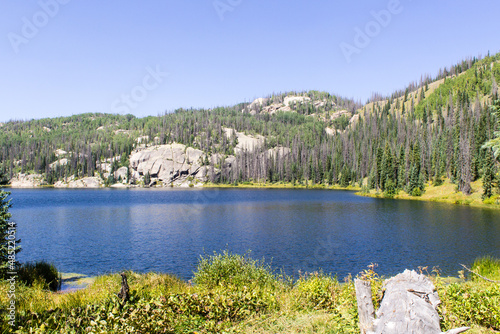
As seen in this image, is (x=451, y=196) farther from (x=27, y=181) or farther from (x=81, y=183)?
(x=27, y=181)

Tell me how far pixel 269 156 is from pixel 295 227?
149 meters

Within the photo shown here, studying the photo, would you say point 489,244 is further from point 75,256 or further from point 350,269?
point 75,256

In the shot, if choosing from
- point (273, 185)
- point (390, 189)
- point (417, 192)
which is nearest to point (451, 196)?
point (417, 192)

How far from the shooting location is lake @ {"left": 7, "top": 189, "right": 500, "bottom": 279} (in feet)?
88.9

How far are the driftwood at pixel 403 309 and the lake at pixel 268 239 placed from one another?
18.7 meters

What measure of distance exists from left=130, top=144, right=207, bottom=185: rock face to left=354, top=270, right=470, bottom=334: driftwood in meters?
175

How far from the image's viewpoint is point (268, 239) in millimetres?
36469

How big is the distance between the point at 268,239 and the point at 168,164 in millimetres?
150922

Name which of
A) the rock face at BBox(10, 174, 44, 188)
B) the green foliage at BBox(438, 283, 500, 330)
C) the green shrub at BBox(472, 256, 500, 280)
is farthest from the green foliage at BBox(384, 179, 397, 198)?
the rock face at BBox(10, 174, 44, 188)

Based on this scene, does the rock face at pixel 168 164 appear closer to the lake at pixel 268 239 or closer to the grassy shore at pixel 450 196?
the grassy shore at pixel 450 196

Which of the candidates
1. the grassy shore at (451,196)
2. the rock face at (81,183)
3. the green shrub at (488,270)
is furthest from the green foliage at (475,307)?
the rock face at (81,183)

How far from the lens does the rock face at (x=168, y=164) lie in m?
177

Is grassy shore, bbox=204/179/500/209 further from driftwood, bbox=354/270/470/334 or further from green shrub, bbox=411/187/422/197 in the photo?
driftwood, bbox=354/270/470/334

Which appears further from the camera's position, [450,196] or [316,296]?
[450,196]
